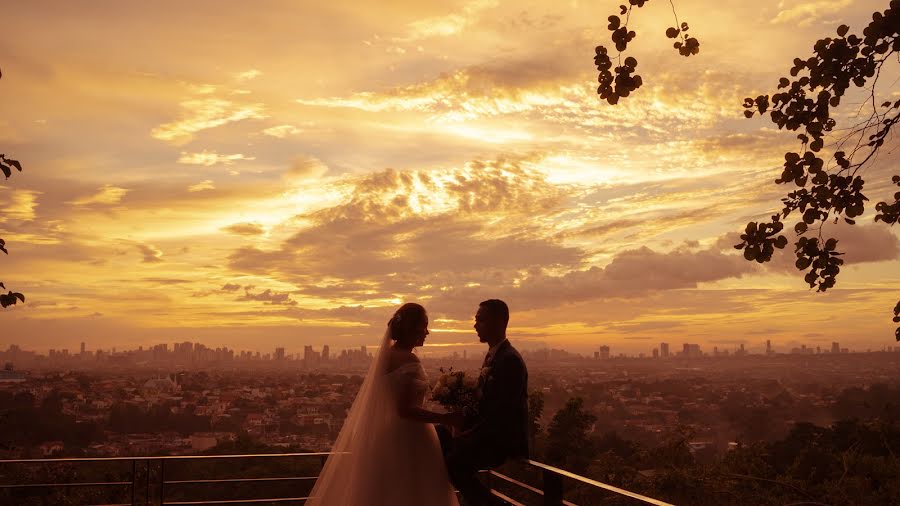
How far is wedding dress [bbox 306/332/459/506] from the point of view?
17.2 ft

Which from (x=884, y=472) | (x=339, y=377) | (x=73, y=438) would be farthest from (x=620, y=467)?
(x=73, y=438)

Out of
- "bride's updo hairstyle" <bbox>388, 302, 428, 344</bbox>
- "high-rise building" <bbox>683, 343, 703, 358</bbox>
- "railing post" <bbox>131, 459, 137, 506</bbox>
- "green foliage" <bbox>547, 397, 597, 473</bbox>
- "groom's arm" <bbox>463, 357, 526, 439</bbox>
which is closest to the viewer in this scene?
"groom's arm" <bbox>463, 357, 526, 439</bbox>

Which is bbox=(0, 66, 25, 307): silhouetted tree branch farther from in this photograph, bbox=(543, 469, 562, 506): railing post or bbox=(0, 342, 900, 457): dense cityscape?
bbox=(543, 469, 562, 506): railing post

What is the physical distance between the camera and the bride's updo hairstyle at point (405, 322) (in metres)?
5.41

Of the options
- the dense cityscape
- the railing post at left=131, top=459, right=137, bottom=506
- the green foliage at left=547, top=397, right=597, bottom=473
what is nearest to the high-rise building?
the dense cityscape

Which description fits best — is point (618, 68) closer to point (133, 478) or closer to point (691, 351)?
point (133, 478)

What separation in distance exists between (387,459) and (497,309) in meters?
1.39

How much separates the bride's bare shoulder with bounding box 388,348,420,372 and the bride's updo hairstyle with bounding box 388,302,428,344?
3.6 inches

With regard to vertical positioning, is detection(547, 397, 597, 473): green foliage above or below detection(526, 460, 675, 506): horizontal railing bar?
below

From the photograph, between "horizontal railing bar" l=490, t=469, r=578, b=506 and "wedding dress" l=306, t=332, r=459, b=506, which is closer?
"horizontal railing bar" l=490, t=469, r=578, b=506

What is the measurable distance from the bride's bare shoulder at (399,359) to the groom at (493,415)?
65cm

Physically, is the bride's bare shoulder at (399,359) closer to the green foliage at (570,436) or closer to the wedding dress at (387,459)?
the wedding dress at (387,459)

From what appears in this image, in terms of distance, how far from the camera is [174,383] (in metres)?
50.5

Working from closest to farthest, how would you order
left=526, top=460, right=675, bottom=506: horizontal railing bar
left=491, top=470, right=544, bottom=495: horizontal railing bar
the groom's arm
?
1. left=526, top=460, right=675, bottom=506: horizontal railing bar
2. the groom's arm
3. left=491, top=470, right=544, bottom=495: horizontal railing bar
